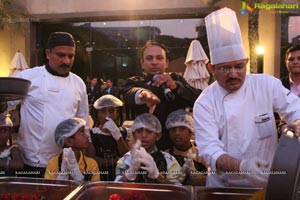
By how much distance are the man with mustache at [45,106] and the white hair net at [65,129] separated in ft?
0.48

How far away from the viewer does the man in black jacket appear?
2.31 metres

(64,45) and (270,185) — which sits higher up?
(64,45)

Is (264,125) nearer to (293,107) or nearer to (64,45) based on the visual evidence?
(293,107)

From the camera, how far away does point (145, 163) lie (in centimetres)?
168

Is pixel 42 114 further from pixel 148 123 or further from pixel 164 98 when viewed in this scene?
pixel 164 98

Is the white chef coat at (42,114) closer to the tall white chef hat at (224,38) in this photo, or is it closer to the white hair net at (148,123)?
the white hair net at (148,123)

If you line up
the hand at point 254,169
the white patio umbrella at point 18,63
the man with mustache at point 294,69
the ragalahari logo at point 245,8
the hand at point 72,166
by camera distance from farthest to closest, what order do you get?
the white patio umbrella at point 18,63, the ragalahari logo at point 245,8, the man with mustache at point 294,69, the hand at point 72,166, the hand at point 254,169

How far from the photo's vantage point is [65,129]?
7.35 feet

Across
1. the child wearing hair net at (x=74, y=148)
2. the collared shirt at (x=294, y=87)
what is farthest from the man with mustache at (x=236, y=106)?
the collared shirt at (x=294, y=87)

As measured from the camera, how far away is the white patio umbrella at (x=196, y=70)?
5.25m

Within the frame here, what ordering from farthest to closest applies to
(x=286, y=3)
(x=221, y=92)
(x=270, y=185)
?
(x=286, y=3)
(x=221, y=92)
(x=270, y=185)

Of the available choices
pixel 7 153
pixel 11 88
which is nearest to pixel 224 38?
pixel 11 88

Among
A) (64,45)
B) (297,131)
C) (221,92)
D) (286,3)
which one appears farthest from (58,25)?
(297,131)

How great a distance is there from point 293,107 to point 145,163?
78 cm
